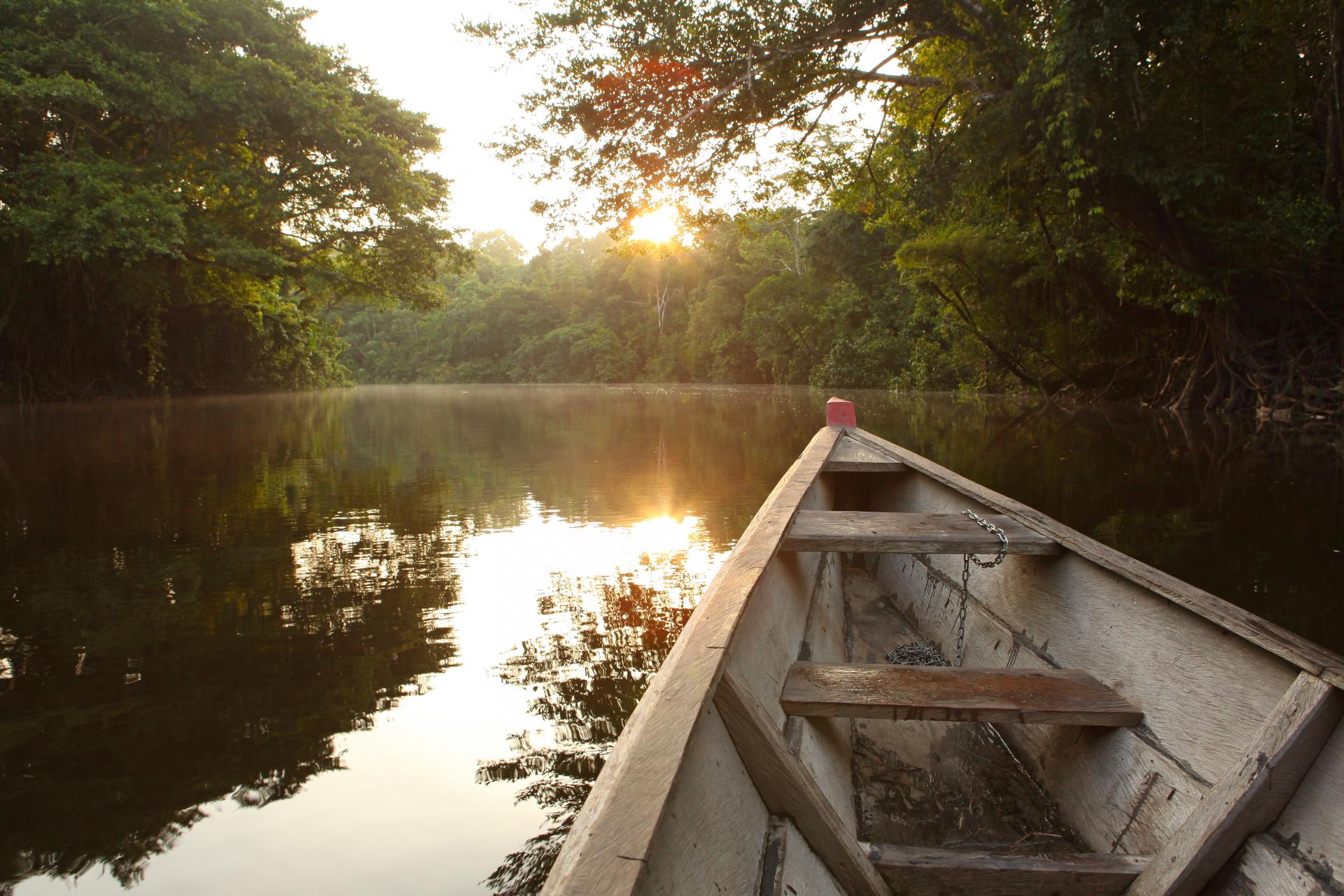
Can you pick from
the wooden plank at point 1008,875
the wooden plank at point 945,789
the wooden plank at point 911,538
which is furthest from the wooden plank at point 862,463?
the wooden plank at point 1008,875

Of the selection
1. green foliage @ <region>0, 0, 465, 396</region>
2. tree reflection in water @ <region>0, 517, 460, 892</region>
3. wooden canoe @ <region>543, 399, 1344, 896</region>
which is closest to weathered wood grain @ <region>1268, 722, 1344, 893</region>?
wooden canoe @ <region>543, 399, 1344, 896</region>

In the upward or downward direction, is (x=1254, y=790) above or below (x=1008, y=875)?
above

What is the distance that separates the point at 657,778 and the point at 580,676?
1942 millimetres

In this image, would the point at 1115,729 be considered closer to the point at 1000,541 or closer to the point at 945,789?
the point at 945,789

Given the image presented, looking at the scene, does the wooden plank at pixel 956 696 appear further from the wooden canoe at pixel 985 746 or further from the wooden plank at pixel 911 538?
the wooden plank at pixel 911 538

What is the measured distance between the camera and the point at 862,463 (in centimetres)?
441

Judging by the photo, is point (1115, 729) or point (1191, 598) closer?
point (1191, 598)

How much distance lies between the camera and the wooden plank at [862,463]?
4.34 meters

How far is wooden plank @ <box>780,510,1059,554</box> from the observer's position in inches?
94.3

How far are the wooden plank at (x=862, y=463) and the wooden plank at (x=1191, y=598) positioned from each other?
1193mm

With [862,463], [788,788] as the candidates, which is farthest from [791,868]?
[862,463]

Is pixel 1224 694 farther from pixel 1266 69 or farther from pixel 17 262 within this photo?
pixel 17 262

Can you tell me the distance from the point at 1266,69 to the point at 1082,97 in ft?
12.9

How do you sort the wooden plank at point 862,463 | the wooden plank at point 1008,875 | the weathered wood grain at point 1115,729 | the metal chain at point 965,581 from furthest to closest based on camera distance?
the wooden plank at point 862,463 → the metal chain at point 965,581 → the weathered wood grain at point 1115,729 → the wooden plank at point 1008,875
